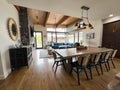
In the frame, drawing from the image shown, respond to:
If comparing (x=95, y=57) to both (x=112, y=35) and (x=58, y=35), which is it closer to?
(x=112, y=35)

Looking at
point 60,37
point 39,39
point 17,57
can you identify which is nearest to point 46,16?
point 39,39

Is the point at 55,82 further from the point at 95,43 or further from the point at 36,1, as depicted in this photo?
the point at 95,43

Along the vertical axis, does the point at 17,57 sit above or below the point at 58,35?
below

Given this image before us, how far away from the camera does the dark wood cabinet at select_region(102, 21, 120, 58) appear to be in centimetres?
496

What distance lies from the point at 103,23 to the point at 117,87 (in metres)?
5.80

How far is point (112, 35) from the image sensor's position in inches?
209

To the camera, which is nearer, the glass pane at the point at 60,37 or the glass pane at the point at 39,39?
the glass pane at the point at 39,39

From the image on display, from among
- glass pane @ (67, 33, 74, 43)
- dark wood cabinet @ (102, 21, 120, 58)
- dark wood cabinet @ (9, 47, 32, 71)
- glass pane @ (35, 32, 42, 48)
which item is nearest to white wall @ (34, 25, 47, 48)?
glass pane @ (35, 32, 42, 48)

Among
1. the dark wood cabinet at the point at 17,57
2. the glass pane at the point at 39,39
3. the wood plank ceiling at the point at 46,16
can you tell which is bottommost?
the dark wood cabinet at the point at 17,57

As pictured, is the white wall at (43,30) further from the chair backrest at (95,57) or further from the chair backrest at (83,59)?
the chair backrest at (83,59)

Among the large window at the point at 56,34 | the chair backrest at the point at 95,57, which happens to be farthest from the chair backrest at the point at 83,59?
the large window at the point at 56,34

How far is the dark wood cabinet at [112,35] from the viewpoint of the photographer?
4961 mm

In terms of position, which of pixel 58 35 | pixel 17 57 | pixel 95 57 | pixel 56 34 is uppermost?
pixel 56 34

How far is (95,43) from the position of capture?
6.39 meters
